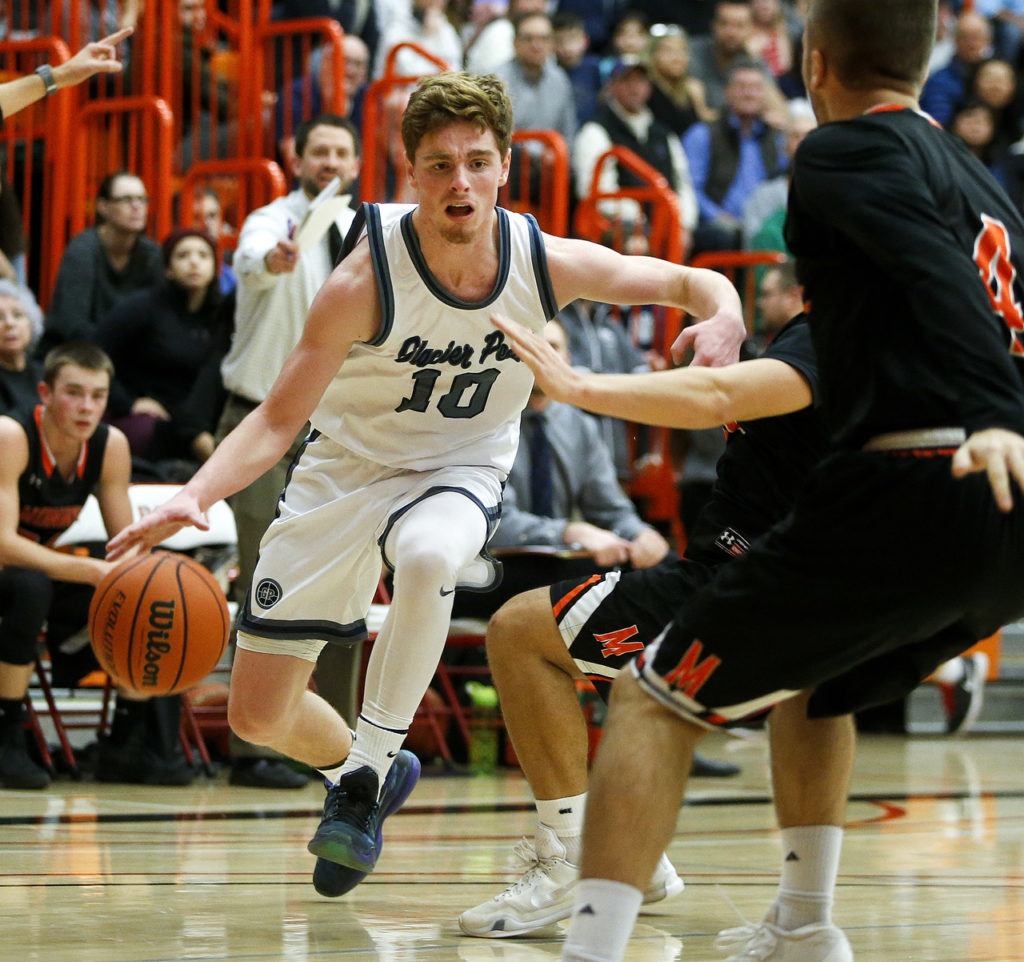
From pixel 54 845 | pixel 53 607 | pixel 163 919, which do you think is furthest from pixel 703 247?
pixel 163 919

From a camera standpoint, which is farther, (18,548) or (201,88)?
(201,88)

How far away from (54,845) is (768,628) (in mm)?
3176

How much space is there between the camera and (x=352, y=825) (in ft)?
13.3

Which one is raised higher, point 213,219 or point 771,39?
point 771,39

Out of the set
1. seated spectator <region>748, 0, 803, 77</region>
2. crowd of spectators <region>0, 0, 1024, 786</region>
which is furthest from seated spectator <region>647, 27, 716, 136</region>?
seated spectator <region>748, 0, 803, 77</region>

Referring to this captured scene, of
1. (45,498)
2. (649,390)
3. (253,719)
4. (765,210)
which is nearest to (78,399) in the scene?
(45,498)

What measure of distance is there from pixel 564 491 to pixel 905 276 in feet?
18.5

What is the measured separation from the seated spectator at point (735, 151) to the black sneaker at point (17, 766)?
728 centimetres

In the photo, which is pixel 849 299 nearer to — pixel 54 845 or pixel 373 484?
pixel 373 484

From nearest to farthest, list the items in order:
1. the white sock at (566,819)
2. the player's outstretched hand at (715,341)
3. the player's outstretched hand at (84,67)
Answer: the player's outstretched hand at (715,341) → the white sock at (566,819) → the player's outstretched hand at (84,67)

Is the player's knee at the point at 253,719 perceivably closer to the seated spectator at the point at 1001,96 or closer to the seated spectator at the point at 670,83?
the seated spectator at the point at 670,83

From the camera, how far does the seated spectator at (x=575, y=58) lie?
13.0m

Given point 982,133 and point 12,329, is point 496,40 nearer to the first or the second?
point 982,133

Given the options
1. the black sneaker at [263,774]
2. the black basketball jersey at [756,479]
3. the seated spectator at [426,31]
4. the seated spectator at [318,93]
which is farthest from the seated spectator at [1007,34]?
the black basketball jersey at [756,479]
